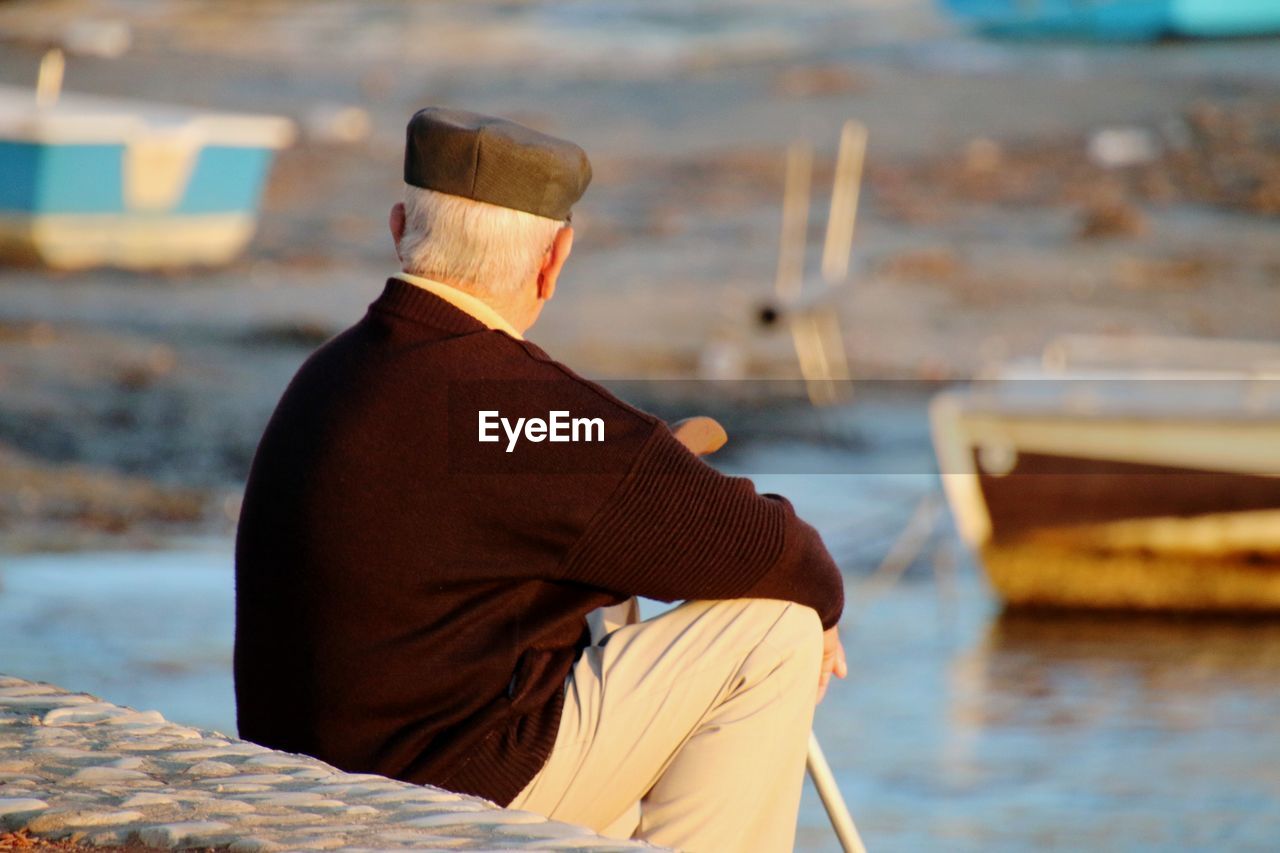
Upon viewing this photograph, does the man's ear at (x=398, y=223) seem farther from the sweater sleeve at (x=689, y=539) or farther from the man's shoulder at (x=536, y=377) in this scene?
the sweater sleeve at (x=689, y=539)

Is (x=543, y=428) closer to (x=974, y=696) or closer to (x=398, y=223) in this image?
(x=398, y=223)

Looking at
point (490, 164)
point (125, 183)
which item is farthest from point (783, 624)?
point (125, 183)

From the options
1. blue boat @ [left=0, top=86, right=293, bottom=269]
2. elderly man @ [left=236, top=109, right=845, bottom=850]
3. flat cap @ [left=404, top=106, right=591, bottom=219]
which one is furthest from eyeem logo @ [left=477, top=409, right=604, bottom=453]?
blue boat @ [left=0, top=86, right=293, bottom=269]

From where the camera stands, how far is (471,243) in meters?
2.51

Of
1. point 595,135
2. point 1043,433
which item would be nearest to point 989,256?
point 595,135

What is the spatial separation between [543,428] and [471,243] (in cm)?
29

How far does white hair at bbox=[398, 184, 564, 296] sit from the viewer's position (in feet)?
8.21

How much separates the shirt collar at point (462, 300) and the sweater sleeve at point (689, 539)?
10.3 inches

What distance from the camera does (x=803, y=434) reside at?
39.1 ft

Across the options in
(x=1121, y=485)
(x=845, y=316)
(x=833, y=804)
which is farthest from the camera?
(x=845, y=316)

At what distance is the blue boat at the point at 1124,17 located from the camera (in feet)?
66.8

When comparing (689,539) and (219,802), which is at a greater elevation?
(689,539)

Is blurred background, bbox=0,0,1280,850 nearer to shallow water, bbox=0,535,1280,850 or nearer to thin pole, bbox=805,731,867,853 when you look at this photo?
shallow water, bbox=0,535,1280,850

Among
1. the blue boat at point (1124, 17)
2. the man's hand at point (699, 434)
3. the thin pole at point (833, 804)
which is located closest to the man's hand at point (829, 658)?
the thin pole at point (833, 804)
